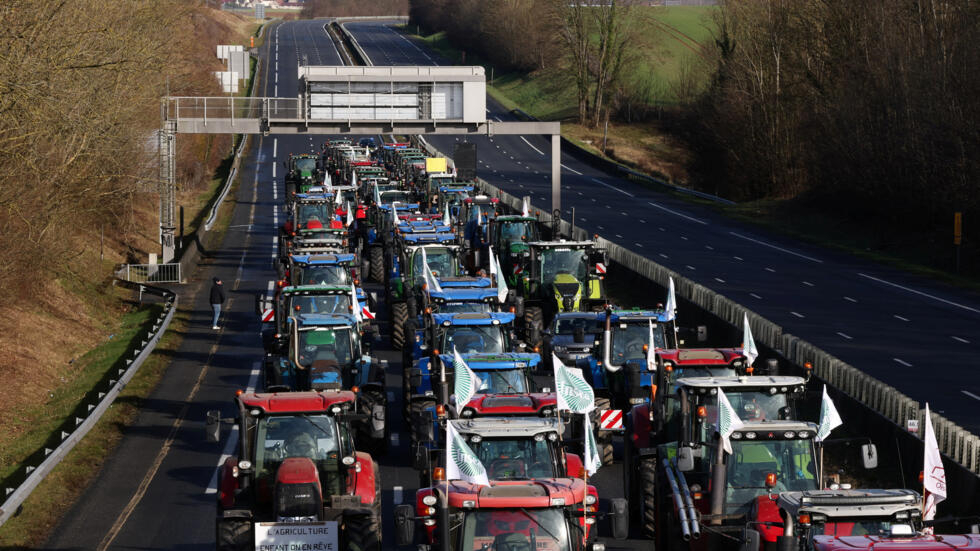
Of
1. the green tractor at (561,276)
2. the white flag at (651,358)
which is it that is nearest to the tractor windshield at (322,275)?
the green tractor at (561,276)

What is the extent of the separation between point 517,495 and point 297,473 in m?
3.82

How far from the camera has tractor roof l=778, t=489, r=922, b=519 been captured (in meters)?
12.4

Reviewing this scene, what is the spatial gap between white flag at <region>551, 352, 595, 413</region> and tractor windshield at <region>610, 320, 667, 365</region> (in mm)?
8147

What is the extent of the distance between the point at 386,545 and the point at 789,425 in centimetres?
651

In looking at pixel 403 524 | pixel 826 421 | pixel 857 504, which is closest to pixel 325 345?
pixel 826 421

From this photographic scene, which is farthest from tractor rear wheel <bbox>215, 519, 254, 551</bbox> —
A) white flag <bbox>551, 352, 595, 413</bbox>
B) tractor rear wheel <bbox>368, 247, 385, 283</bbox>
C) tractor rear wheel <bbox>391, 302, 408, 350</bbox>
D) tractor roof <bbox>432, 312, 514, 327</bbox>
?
tractor rear wheel <bbox>368, 247, 385, 283</bbox>

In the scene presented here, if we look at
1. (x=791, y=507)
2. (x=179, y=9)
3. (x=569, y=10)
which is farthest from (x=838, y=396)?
(x=569, y=10)

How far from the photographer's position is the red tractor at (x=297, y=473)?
49.6 feet

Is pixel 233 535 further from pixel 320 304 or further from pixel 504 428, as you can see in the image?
pixel 320 304

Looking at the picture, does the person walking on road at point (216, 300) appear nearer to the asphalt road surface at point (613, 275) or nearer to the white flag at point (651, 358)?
Result: the asphalt road surface at point (613, 275)

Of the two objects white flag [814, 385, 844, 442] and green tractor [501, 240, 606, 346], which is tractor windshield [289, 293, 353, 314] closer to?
green tractor [501, 240, 606, 346]

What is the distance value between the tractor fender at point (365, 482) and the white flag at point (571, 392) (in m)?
2.52

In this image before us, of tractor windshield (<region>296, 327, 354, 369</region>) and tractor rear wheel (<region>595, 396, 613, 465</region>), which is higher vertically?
tractor windshield (<region>296, 327, 354, 369</region>)

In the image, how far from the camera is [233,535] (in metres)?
15.3
